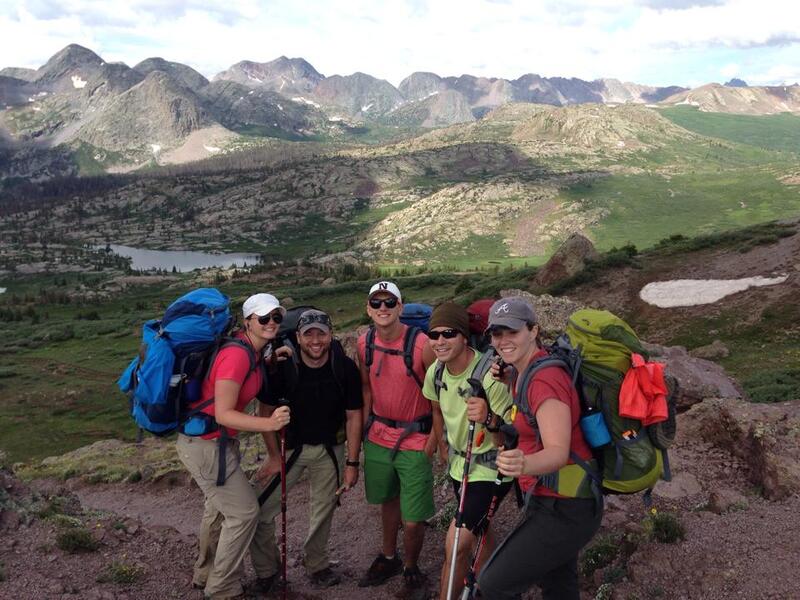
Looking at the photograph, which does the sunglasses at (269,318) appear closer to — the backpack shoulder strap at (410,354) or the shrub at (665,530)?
the backpack shoulder strap at (410,354)

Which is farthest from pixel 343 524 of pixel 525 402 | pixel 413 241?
pixel 413 241

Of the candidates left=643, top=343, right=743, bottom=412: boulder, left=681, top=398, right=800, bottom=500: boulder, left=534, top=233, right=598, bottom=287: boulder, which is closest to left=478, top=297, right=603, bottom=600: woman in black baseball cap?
left=681, top=398, right=800, bottom=500: boulder

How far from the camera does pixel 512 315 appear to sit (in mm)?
5121

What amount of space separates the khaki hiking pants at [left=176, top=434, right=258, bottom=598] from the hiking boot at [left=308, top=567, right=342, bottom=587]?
146cm

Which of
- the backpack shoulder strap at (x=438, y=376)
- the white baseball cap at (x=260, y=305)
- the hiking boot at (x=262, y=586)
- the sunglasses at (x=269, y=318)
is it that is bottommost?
the hiking boot at (x=262, y=586)

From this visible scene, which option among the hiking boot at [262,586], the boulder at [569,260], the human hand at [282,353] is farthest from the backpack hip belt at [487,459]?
the boulder at [569,260]

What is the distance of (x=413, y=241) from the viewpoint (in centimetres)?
17625

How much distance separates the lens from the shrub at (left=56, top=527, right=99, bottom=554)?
8.05 metres

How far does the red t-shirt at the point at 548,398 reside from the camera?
4.68m

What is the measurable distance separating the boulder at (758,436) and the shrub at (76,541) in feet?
35.2

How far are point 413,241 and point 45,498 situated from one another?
168 meters

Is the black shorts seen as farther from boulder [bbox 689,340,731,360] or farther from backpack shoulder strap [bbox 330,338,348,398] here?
boulder [bbox 689,340,731,360]

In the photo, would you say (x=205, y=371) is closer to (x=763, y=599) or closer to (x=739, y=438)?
(x=763, y=599)

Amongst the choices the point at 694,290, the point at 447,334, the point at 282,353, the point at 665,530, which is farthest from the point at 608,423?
the point at 694,290
